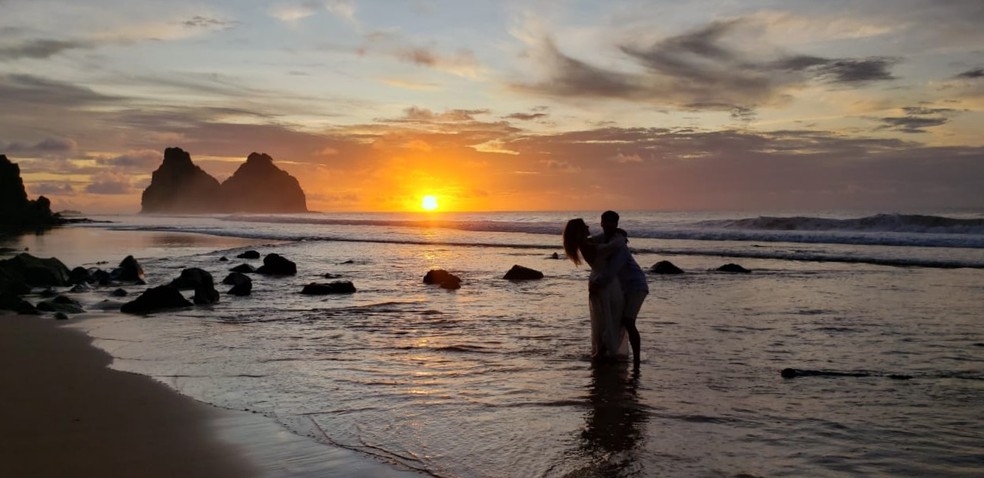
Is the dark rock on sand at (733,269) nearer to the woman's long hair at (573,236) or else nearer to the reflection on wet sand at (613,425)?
the woman's long hair at (573,236)

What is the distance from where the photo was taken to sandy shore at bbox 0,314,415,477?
4.95 meters

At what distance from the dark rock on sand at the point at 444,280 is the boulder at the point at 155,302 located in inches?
255

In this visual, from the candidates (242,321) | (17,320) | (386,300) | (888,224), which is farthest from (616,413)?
(888,224)

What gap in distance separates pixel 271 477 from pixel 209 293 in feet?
37.3

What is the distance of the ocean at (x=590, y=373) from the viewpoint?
5.45 meters

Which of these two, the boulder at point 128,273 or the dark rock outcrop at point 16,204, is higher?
the dark rock outcrop at point 16,204

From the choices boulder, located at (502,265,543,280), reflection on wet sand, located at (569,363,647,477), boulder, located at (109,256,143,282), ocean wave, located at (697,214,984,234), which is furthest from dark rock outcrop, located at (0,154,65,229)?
reflection on wet sand, located at (569,363,647,477)

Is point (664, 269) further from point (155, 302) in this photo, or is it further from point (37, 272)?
point (37, 272)

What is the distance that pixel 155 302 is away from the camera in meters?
13.9

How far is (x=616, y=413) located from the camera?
653cm

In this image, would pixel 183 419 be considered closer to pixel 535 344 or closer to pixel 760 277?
pixel 535 344

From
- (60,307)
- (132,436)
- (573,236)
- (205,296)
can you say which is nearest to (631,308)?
(573,236)

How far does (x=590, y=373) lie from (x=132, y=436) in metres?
4.92

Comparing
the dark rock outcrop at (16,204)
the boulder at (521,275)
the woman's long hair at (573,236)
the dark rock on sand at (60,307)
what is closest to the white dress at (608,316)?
the woman's long hair at (573,236)
